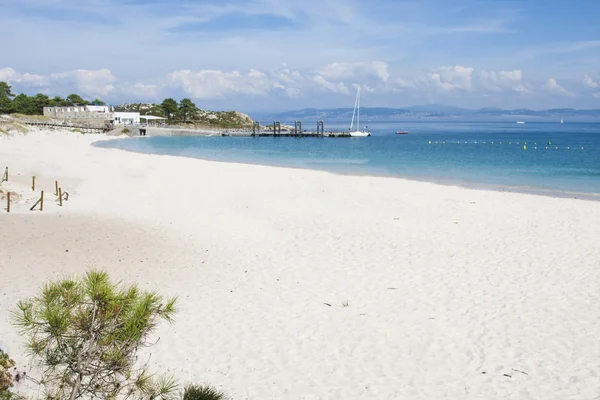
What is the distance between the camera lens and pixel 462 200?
58.8 feet

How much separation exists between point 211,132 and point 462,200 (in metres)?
80.1

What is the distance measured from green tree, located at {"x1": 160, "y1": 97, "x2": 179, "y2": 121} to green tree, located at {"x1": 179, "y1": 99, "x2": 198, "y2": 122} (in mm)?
1435

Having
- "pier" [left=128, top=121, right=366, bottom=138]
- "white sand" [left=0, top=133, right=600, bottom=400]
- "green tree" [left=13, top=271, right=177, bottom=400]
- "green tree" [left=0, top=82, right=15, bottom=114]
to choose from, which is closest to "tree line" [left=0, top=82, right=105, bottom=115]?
"green tree" [left=0, top=82, right=15, bottom=114]

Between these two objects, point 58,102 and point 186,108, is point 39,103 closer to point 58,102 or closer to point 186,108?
point 58,102

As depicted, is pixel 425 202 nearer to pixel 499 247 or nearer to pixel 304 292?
pixel 499 247

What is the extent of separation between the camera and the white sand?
6.30 metres

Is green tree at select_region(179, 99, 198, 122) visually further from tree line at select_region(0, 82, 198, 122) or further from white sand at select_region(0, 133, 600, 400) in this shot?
white sand at select_region(0, 133, 600, 400)

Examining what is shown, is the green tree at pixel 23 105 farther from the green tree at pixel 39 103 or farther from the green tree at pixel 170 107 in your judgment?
the green tree at pixel 170 107

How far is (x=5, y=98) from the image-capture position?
8706cm

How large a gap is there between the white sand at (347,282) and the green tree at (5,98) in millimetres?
79031

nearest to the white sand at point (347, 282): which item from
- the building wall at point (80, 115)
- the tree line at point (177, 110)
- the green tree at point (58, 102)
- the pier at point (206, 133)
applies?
the pier at point (206, 133)

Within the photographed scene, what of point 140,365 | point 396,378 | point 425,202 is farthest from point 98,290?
point 425,202

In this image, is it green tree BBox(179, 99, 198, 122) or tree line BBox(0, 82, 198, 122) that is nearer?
tree line BBox(0, 82, 198, 122)

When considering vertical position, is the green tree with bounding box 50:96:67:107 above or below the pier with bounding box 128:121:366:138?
above
